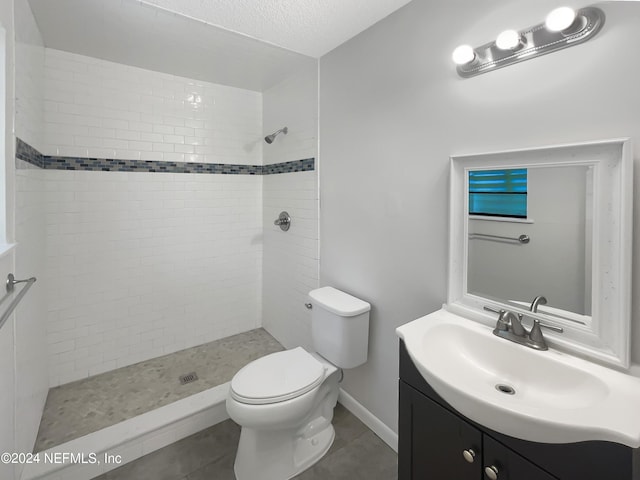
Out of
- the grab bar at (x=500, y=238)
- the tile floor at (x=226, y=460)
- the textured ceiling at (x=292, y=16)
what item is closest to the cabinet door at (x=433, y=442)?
the tile floor at (x=226, y=460)

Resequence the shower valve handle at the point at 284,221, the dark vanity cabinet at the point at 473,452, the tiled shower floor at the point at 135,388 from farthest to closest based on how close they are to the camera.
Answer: the shower valve handle at the point at 284,221 < the tiled shower floor at the point at 135,388 < the dark vanity cabinet at the point at 473,452

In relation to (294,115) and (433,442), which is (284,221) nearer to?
(294,115)

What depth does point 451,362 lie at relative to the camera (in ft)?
3.76

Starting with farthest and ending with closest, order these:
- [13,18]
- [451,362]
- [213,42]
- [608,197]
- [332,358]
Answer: [213,42] → [332,358] → [13,18] → [451,362] → [608,197]

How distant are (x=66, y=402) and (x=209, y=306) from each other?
1091 millimetres

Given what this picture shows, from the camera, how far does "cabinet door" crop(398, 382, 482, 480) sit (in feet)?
3.16

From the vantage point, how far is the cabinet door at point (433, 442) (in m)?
0.96

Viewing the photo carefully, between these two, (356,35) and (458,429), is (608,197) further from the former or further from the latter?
(356,35)

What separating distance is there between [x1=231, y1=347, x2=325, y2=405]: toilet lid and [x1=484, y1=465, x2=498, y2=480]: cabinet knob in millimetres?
803

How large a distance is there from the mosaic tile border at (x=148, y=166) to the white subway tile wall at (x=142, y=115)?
0.04 metres

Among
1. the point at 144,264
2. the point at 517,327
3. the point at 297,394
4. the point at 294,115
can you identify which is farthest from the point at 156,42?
the point at 517,327

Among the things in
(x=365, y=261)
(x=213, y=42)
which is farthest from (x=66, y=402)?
(x=213, y=42)

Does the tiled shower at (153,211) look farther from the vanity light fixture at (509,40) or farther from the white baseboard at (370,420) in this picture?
the vanity light fixture at (509,40)

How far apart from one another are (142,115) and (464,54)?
219 centimetres
